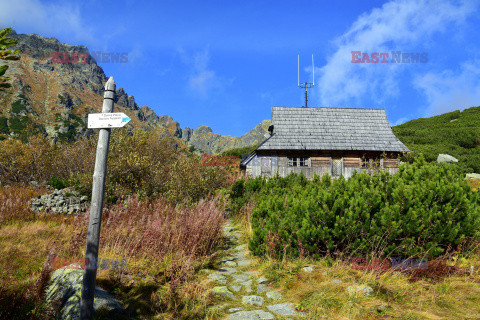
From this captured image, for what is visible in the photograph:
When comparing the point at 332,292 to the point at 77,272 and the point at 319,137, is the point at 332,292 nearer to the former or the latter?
the point at 77,272

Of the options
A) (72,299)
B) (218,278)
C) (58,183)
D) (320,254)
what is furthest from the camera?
(58,183)

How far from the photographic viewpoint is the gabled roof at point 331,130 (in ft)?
65.7

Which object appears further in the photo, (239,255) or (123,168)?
(123,168)

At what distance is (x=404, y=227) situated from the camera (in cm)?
519

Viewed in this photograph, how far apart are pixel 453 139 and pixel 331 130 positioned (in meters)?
11.4

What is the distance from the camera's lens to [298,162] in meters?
→ 20.3

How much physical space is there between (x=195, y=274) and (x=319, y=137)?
17138 millimetres

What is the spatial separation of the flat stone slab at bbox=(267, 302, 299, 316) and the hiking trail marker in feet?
7.54

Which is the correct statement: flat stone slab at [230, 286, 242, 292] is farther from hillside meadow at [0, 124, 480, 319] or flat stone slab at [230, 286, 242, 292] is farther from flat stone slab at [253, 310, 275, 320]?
flat stone slab at [253, 310, 275, 320]

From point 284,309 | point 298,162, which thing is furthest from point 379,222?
point 298,162

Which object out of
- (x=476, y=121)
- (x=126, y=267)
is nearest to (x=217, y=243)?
(x=126, y=267)

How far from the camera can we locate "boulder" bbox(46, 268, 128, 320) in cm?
340
